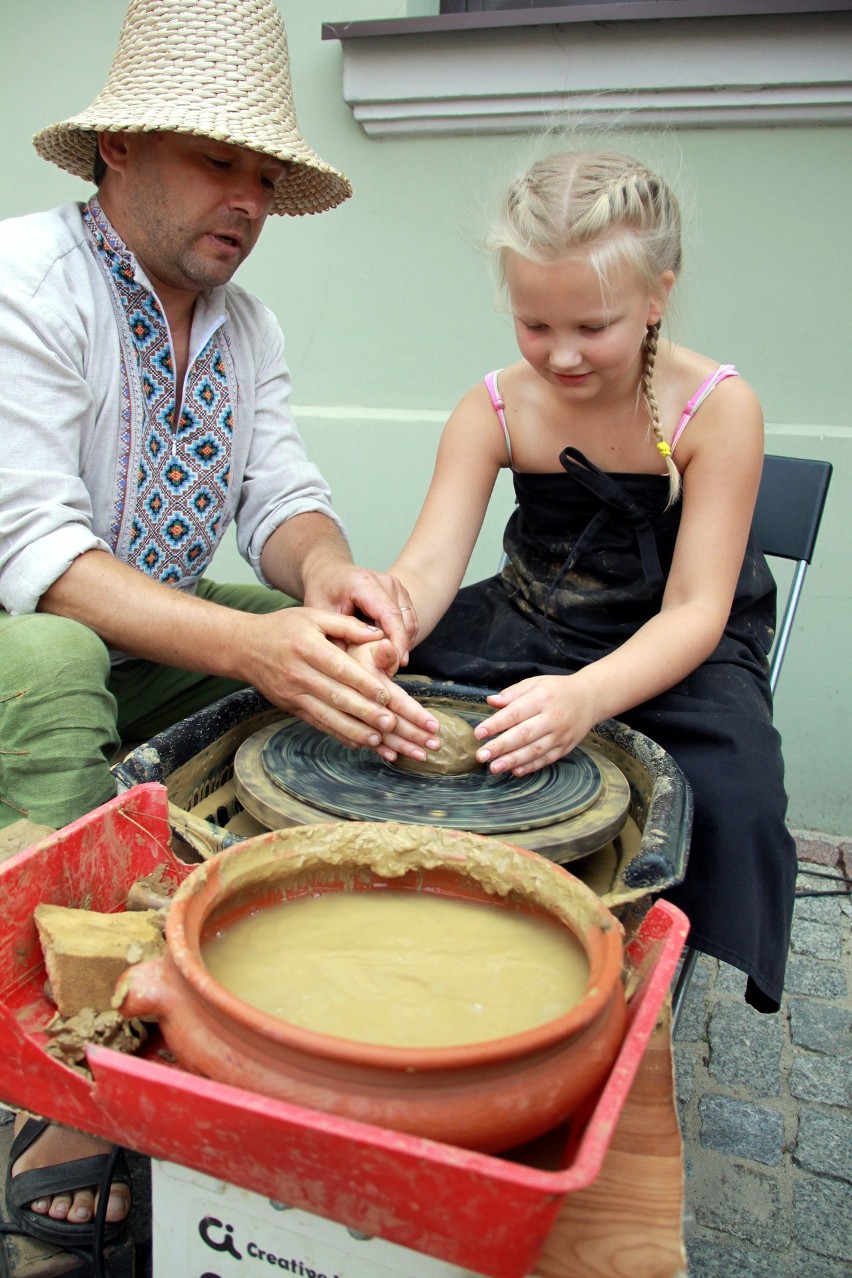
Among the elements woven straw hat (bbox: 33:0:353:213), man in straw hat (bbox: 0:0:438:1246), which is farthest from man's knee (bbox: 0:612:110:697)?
woven straw hat (bbox: 33:0:353:213)

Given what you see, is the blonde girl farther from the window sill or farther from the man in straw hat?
the window sill

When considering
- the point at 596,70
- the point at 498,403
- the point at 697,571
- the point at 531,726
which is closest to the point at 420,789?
the point at 531,726

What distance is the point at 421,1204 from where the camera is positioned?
67 cm

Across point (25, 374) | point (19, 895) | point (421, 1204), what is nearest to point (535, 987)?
point (421, 1204)

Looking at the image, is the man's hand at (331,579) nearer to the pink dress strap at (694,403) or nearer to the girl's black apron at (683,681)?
the girl's black apron at (683,681)

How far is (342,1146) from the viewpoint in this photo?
2.16 ft

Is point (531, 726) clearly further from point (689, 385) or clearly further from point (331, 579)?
point (689, 385)

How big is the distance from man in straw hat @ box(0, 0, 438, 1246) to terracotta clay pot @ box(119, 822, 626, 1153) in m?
0.38

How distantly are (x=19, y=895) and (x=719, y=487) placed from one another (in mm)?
1227

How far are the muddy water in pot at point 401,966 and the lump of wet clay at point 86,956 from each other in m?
0.08

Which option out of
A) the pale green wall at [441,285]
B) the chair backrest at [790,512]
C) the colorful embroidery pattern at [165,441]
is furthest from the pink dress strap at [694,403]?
the colorful embroidery pattern at [165,441]

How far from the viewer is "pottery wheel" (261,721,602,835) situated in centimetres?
119

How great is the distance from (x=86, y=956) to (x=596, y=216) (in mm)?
1212

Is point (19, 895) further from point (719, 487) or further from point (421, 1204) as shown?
point (719, 487)
